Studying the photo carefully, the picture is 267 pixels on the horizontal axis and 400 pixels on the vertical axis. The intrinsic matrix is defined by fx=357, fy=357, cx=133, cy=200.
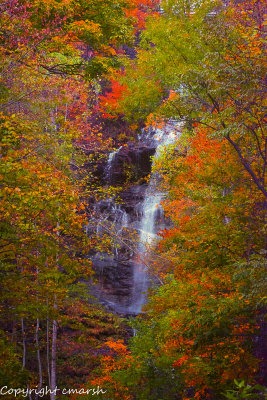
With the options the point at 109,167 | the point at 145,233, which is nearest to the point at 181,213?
the point at 145,233

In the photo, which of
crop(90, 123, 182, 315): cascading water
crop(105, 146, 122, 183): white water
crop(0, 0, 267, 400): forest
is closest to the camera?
crop(0, 0, 267, 400): forest

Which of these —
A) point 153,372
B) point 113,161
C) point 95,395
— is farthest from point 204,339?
point 113,161

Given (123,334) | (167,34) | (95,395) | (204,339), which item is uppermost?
(167,34)

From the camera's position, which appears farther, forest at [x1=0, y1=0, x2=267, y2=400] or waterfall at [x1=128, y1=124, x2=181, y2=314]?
waterfall at [x1=128, y1=124, x2=181, y2=314]

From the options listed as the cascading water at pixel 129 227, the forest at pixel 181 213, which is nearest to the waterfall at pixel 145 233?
the cascading water at pixel 129 227

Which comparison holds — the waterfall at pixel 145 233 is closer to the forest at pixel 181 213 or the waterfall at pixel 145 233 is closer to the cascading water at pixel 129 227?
the cascading water at pixel 129 227

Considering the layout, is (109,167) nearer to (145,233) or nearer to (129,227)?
(129,227)

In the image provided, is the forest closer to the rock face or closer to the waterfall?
the waterfall

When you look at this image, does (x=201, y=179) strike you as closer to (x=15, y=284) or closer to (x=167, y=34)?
(x=15, y=284)

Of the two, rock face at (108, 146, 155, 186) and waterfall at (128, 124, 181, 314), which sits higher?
rock face at (108, 146, 155, 186)

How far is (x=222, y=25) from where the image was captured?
8742 mm

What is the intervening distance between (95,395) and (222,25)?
10.5m

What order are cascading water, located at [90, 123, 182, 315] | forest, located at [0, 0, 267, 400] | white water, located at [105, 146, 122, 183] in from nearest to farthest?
forest, located at [0, 0, 267, 400], cascading water, located at [90, 123, 182, 315], white water, located at [105, 146, 122, 183]

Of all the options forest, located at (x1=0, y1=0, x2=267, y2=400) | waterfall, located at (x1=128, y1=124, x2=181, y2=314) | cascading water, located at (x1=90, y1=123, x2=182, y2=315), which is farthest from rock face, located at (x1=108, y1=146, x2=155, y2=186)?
forest, located at (x1=0, y1=0, x2=267, y2=400)
